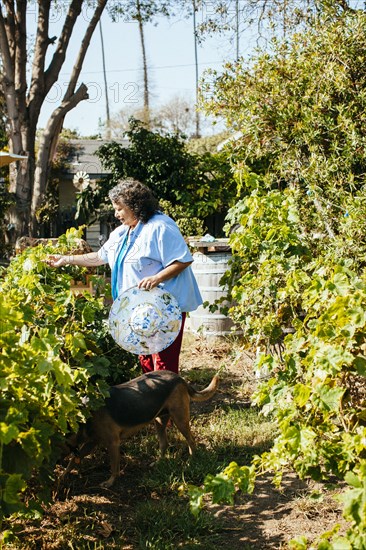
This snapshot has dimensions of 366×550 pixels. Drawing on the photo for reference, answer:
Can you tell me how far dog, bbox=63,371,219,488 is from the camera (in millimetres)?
3920

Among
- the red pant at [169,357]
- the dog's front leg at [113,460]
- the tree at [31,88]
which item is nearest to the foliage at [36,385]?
the dog's front leg at [113,460]

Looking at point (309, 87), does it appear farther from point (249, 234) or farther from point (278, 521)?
point (278, 521)

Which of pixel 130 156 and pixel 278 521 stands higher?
pixel 130 156

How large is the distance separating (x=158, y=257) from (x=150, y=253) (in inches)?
2.7

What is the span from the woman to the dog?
50cm

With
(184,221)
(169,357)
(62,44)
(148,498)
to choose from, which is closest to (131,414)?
(148,498)

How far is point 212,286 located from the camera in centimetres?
757

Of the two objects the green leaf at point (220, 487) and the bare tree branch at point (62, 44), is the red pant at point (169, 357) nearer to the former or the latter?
the green leaf at point (220, 487)

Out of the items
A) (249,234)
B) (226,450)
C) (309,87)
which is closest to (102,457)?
(226,450)

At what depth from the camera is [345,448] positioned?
253cm

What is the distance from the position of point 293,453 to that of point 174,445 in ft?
7.18

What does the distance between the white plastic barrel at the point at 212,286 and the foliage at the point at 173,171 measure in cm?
447

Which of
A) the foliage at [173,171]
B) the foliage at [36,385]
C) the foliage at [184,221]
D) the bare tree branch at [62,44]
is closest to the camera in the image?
the foliage at [36,385]

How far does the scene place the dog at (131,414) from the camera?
154 inches
